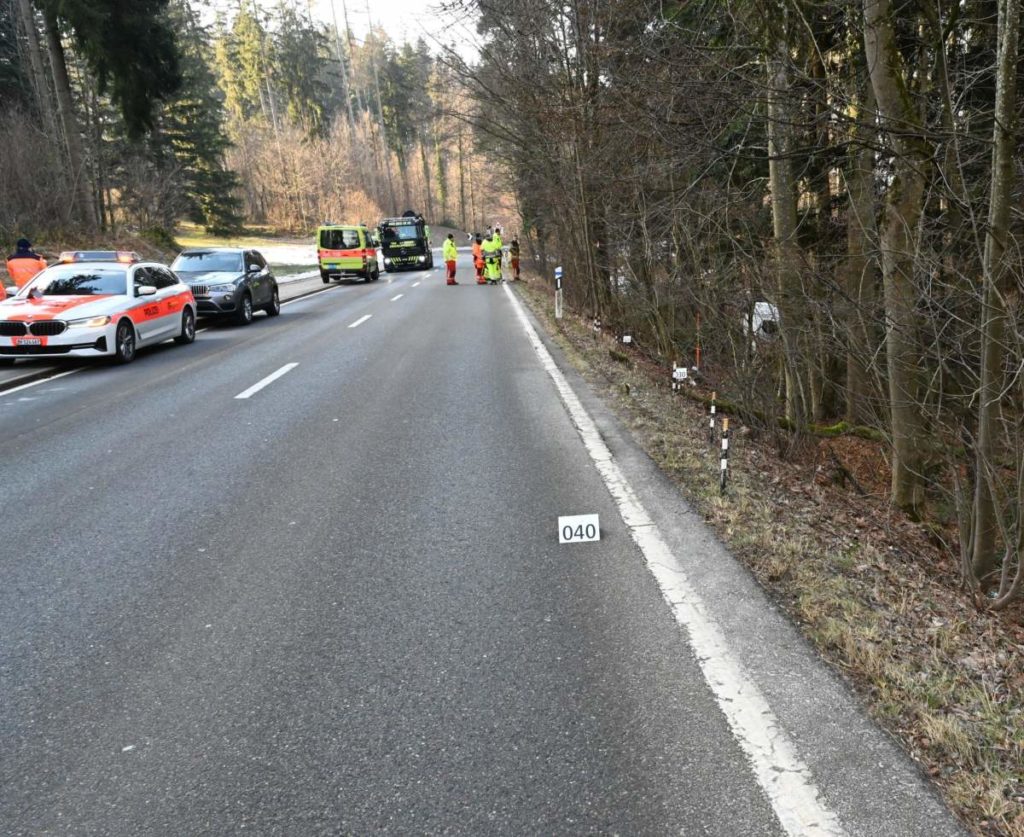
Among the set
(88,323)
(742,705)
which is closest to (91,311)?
(88,323)

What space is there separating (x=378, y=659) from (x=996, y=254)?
4.13 metres

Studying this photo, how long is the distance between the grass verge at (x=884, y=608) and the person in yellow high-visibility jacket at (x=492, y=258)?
22.5 meters

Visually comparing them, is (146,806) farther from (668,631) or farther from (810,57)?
(810,57)

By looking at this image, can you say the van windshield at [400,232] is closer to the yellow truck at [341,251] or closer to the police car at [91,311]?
the yellow truck at [341,251]

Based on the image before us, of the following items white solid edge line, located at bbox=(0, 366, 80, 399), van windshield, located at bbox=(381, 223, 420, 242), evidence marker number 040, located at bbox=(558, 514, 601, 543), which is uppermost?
van windshield, located at bbox=(381, 223, 420, 242)

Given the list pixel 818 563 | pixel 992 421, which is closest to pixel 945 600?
pixel 818 563

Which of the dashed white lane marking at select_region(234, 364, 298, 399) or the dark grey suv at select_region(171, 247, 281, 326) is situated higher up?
the dark grey suv at select_region(171, 247, 281, 326)

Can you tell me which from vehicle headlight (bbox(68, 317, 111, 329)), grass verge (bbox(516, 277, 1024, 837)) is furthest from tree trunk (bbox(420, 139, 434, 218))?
grass verge (bbox(516, 277, 1024, 837))


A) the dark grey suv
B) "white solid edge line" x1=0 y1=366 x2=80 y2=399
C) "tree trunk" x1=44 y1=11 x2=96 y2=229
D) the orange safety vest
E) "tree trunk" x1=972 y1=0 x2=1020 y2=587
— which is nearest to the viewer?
"tree trunk" x1=972 y1=0 x2=1020 y2=587

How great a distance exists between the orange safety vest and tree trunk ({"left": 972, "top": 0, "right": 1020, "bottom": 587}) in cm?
1713

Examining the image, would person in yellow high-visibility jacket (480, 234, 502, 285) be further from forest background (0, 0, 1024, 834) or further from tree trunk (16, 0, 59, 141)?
tree trunk (16, 0, 59, 141)

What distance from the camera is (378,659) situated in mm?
3324

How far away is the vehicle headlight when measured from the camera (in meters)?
11.4

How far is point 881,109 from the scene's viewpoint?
5590 millimetres
